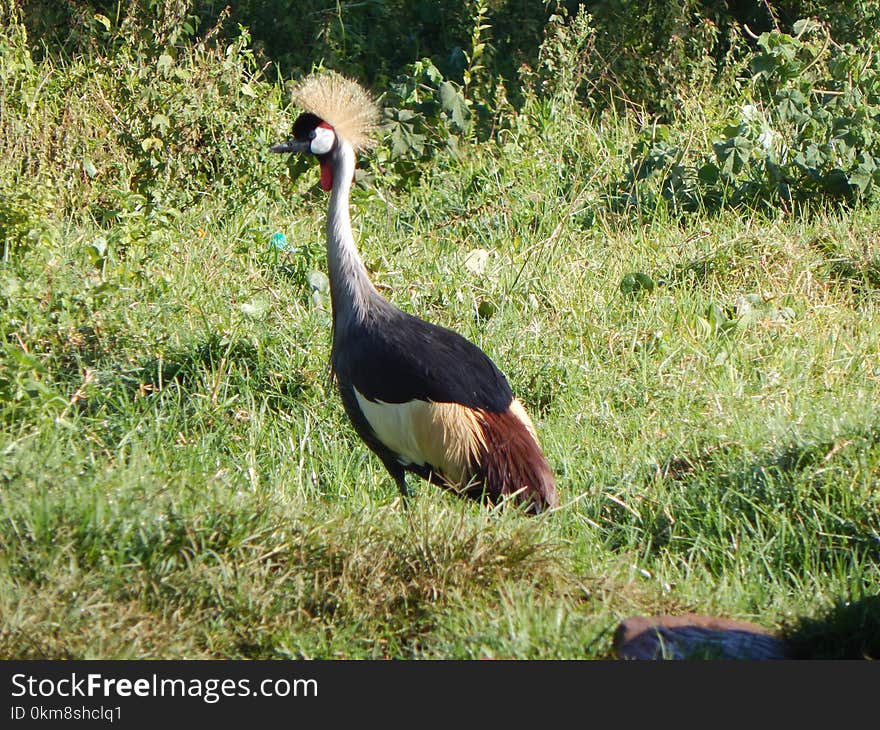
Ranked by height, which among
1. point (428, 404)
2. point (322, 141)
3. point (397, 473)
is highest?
point (322, 141)

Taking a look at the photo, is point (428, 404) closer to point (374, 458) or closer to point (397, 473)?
point (397, 473)

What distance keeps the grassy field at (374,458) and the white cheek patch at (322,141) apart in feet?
2.74

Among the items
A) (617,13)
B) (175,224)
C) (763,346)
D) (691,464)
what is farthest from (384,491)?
(617,13)

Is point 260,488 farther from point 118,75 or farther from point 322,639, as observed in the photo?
point 118,75

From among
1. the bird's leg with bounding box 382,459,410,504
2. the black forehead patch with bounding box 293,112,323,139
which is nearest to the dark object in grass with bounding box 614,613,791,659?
the bird's leg with bounding box 382,459,410,504

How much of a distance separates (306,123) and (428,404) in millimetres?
1263

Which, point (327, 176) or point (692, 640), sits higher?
point (327, 176)

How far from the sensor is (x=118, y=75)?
6352 millimetres

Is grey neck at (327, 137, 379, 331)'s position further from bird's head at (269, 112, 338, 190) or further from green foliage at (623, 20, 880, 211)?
green foliage at (623, 20, 880, 211)

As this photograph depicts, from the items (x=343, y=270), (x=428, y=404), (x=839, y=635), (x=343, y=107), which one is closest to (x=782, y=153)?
(x=343, y=107)

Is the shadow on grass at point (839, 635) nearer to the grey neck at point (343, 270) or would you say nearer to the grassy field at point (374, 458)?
the grassy field at point (374, 458)

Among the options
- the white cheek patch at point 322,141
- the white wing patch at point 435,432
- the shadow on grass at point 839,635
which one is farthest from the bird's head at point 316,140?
the shadow on grass at point 839,635

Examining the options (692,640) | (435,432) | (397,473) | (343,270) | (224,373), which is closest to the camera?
(692,640)

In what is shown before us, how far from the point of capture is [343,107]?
178 inches
